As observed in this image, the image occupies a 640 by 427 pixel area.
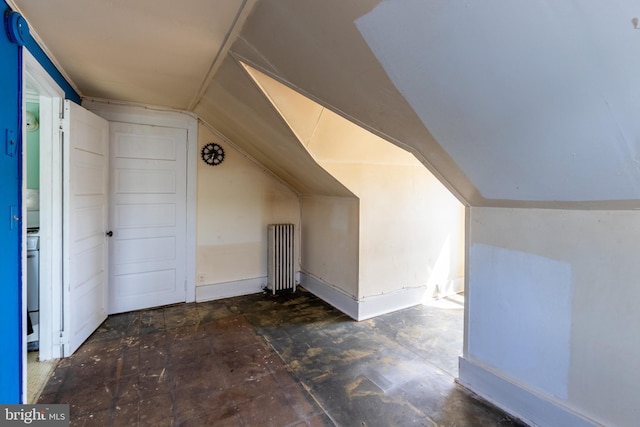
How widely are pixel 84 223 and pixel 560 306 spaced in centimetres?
341

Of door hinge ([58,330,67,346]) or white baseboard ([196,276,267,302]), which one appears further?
white baseboard ([196,276,267,302])

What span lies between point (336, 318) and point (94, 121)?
2.92 meters

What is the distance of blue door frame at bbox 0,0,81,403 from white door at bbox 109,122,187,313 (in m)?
1.65

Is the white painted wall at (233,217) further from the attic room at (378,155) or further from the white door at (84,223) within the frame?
the white door at (84,223)

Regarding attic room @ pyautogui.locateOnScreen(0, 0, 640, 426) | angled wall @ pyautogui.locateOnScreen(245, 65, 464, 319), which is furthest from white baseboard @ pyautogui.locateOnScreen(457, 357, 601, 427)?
angled wall @ pyautogui.locateOnScreen(245, 65, 464, 319)

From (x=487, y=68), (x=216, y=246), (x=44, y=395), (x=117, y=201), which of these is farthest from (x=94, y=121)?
(x=487, y=68)

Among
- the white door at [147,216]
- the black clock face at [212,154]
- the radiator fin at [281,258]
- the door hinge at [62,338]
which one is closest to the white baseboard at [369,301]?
the radiator fin at [281,258]

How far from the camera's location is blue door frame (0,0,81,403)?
4.74 ft

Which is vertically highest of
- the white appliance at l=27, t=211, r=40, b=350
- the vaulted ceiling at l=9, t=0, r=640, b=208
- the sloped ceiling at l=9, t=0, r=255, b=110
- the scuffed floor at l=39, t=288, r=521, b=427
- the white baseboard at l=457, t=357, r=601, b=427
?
the sloped ceiling at l=9, t=0, r=255, b=110

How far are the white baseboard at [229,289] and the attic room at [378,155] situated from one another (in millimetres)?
190

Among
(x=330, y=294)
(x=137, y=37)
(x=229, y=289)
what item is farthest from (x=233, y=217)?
(x=137, y=37)

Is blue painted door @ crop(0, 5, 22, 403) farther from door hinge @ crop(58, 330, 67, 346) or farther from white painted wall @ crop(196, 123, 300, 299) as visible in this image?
white painted wall @ crop(196, 123, 300, 299)

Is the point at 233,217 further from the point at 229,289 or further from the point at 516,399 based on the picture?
the point at 516,399

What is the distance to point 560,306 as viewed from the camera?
159 cm
